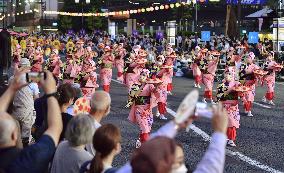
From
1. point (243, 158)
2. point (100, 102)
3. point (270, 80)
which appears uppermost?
point (100, 102)

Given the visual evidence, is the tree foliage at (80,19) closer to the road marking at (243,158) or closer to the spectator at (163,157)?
the road marking at (243,158)

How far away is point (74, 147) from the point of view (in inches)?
194

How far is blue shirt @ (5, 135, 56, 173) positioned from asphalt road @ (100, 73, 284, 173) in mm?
4851

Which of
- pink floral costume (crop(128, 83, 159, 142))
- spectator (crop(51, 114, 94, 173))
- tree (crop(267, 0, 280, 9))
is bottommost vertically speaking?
pink floral costume (crop(128, 83, 159, 142))

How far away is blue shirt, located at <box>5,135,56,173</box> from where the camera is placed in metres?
4.17

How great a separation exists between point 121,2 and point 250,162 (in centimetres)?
8668

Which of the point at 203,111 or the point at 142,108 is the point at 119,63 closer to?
the point at 142,108

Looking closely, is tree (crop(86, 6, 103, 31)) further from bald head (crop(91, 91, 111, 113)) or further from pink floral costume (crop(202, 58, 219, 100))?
bald head (crop(91, 91, 111, 113))

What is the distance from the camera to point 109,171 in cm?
434

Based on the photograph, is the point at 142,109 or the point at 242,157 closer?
the point at 242,157

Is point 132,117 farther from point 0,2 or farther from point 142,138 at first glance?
point 0,2

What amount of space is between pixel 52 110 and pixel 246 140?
355 inches

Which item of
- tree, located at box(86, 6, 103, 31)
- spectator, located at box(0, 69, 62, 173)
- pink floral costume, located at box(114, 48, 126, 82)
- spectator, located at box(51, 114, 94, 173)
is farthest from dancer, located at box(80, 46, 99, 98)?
tree, located at box(86, 6, 103, 31)

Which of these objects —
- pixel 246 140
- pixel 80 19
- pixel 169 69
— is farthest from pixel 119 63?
pixel 80 19
